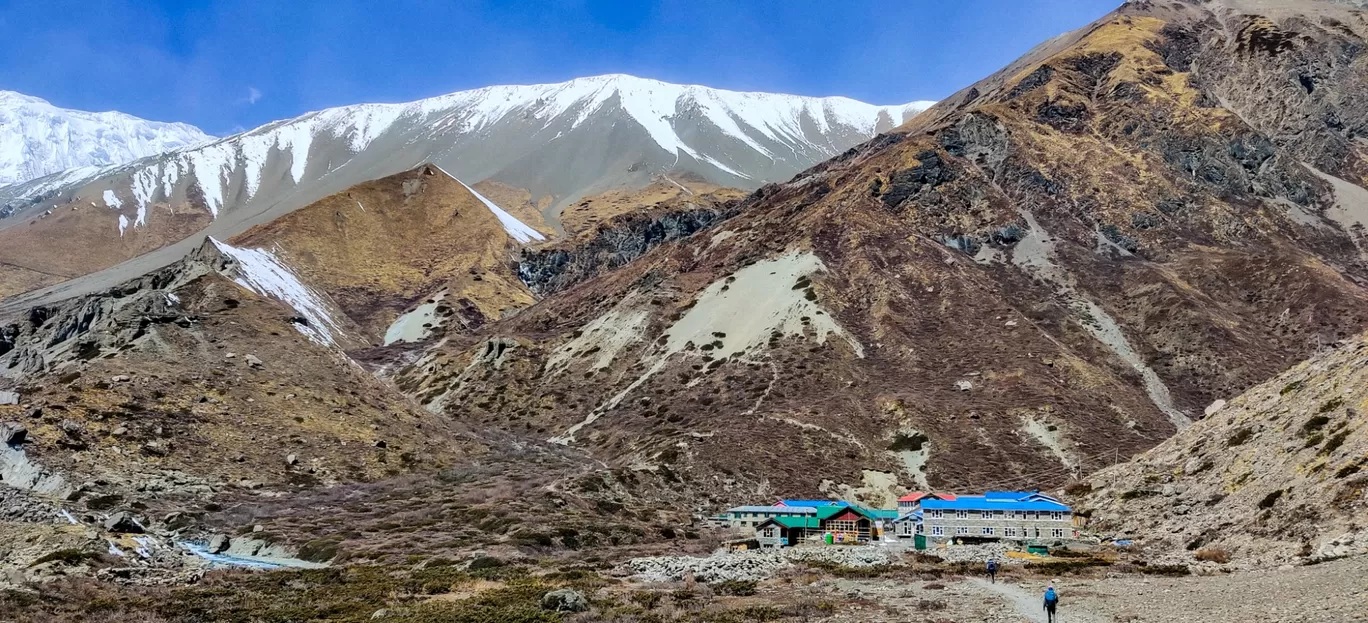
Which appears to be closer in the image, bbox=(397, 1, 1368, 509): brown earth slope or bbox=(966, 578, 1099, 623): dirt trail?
bbox=(966, 578, 1099, 623): dirt trail

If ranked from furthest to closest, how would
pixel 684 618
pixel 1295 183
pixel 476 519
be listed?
pixel 1295 183 → pixel 476 519 → pixel 684 618

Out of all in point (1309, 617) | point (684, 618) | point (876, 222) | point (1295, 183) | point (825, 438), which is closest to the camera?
point (1309, 617)

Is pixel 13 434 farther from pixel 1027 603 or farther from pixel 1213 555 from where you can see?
pixel 1213 555

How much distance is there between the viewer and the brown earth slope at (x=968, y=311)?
9050cm

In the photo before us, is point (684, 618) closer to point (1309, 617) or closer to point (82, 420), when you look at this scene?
point (1309, 617)

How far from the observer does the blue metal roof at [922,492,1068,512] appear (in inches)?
2182

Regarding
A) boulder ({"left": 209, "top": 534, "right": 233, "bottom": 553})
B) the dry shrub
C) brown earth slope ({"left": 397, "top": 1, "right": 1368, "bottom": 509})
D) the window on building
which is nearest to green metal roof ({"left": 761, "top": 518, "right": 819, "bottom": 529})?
the window on building

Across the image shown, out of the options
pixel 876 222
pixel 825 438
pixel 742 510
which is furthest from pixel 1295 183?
pixel 742 510

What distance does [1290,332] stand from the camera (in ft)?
380

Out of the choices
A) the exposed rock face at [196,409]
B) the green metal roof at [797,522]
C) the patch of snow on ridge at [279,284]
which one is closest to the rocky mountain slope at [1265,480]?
the green metal roof at [797,522]

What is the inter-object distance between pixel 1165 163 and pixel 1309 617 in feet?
530

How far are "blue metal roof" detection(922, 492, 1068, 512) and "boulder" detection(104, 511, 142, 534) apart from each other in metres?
48.0

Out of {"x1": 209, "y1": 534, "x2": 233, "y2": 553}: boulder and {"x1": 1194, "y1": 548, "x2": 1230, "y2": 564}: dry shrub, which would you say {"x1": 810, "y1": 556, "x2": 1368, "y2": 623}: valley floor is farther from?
{"x1": 209, "y1": 534, "x2": 233, "y2": 553}: boulder

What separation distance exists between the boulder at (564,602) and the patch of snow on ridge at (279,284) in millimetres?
124169
